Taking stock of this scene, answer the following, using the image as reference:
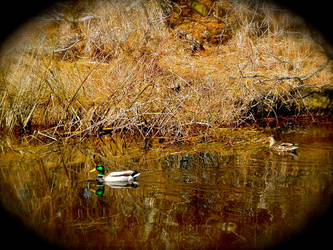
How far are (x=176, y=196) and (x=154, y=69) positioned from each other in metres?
4.94

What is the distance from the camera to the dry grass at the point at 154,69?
680 centimetres

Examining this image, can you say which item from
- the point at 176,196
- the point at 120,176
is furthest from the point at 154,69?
the point at 176,196

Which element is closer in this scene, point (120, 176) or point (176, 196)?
point (176, 196)

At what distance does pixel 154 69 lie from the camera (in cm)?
820

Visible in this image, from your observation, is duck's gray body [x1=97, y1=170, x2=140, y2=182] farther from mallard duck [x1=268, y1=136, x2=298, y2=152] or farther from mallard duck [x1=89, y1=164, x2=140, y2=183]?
mallard duck [x1=268, y1=136, x2=298, y2=152]

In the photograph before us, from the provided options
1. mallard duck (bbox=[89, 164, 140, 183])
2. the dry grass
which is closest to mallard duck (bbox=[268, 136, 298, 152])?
the dry grass

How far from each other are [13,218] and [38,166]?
1.71m

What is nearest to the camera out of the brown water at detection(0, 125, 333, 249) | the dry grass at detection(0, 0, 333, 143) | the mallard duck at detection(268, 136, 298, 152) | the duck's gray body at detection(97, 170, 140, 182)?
the brown water at detection(0, 125, 333, 249)

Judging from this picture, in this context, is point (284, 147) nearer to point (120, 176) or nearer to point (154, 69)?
point (120, 176)

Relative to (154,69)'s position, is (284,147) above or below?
below

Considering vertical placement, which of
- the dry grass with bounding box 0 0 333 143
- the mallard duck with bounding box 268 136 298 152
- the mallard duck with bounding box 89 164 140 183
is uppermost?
the dry grass with bounding box 0 0 333 143

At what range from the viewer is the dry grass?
6801 mm

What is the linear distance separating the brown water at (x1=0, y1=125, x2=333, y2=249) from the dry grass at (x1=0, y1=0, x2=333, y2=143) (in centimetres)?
127

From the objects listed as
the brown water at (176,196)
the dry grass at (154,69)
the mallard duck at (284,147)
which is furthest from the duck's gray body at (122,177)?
the mallard duck at (284,147)
